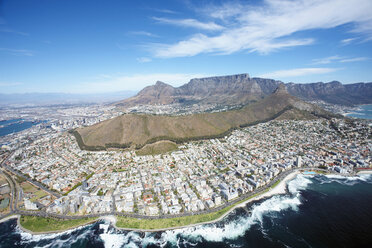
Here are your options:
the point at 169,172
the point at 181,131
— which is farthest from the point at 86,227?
the point at 181,131

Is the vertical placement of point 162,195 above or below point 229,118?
below

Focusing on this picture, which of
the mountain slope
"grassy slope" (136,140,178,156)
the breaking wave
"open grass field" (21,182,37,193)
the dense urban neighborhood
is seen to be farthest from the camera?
the mountain slope

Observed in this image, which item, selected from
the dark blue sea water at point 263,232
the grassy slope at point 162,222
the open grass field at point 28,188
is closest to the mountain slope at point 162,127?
the open grass field at point 28,188

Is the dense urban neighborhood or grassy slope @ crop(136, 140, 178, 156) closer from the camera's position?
the dense urban neighborhood

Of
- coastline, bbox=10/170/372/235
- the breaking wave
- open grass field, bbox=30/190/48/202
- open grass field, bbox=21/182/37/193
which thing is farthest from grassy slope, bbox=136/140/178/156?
the breaking wave

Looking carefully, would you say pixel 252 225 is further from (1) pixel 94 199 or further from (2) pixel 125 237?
(1) pixel 94 199

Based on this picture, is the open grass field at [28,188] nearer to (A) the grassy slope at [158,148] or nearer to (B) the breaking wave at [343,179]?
(A) the grassy slope at [158,148]

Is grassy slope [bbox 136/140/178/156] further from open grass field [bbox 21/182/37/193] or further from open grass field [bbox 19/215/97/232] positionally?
open grass field [bbox 19/215/97/232]

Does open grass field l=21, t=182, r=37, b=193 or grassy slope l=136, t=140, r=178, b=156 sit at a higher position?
grassy slope l=136, t=140, r=178, b=156
